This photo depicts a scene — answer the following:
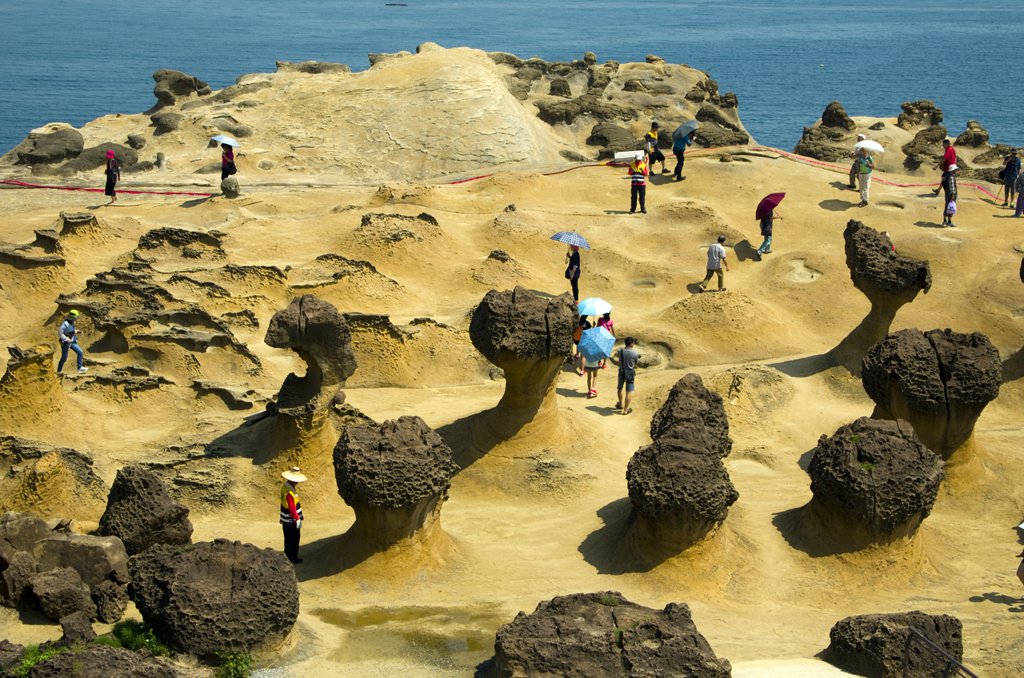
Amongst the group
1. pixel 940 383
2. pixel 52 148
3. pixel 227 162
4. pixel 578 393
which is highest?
pixel 227 162

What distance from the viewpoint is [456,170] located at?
3309 cm

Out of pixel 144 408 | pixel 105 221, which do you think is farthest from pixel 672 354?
pixel 105 221

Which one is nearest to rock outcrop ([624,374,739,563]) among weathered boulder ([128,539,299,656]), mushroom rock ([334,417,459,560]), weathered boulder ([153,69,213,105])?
mushroom rock ([334,417,459,560])

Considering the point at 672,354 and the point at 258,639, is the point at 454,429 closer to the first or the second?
the point at 672,354

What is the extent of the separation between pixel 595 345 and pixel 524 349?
345 centimetres

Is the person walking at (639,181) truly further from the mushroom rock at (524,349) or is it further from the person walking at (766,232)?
the mushroom rock at (524,349)

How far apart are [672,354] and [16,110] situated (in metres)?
72.7

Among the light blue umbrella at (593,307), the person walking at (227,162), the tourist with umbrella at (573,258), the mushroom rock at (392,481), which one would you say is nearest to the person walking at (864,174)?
the tourist with umbrella at (573,258)

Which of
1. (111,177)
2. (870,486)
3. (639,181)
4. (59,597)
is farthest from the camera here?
(639,181)

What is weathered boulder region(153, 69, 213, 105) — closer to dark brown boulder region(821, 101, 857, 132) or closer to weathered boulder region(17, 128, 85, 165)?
weathered boulder region(17, 128, 85, 165)

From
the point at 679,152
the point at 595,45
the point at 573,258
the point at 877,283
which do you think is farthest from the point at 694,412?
the point at 595,45

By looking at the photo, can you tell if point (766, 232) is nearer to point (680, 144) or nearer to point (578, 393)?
point (680, 144)

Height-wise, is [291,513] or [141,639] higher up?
[141,639]

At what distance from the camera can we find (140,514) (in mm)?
11680
